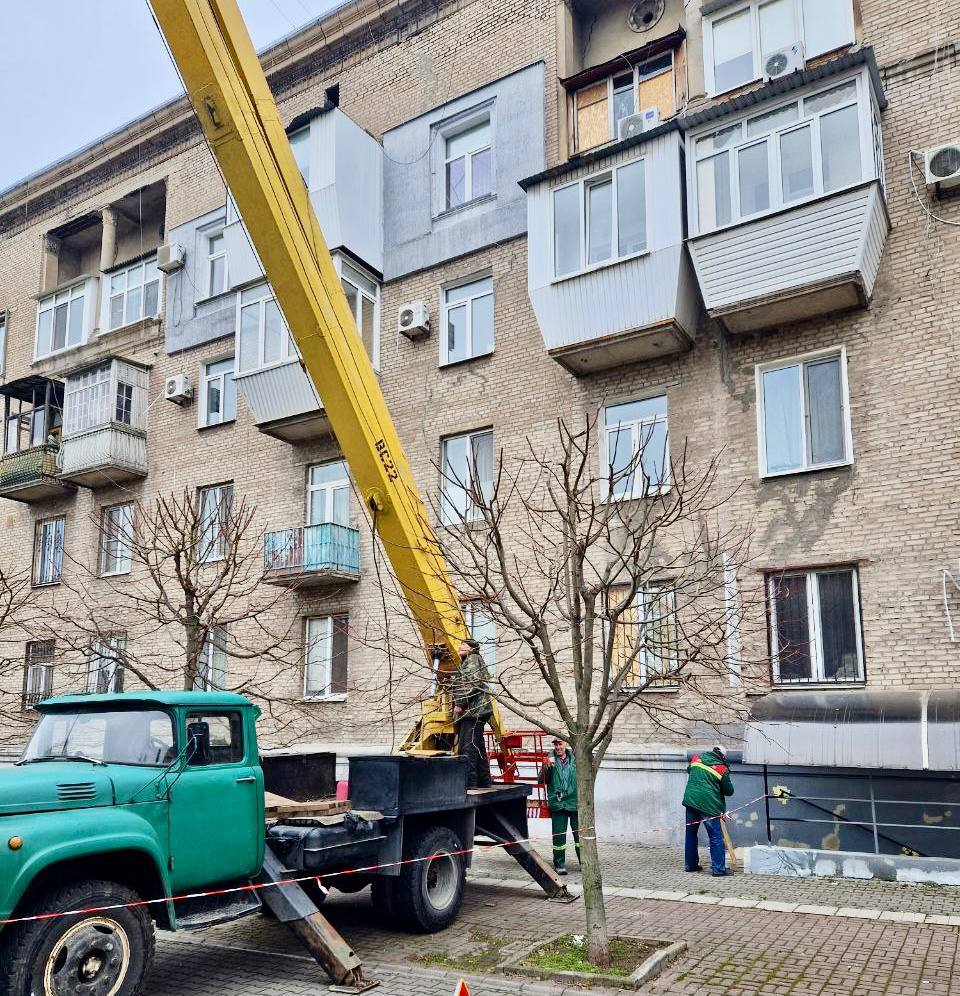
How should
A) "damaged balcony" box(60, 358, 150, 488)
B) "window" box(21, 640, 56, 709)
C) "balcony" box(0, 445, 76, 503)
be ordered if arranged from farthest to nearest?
"balcony" box(0, 445, 76, 503), "window" box(21, 640, 56, 709), "damaged balcony" box(60, 358, 150, 488)

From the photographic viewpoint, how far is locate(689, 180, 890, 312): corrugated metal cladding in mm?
13766

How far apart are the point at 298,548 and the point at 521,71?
10.2 metres

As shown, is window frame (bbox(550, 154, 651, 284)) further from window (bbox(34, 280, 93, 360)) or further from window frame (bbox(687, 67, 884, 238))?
window (bbox(34, 280, 93, 360))

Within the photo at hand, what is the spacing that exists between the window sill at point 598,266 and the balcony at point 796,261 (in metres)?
0.88

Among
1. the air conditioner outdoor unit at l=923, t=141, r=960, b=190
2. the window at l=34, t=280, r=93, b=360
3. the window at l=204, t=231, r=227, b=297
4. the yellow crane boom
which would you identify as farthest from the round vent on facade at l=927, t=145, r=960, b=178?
the window at l=34, t=280, r=93, b=360

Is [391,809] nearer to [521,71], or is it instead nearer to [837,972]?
[837,972]

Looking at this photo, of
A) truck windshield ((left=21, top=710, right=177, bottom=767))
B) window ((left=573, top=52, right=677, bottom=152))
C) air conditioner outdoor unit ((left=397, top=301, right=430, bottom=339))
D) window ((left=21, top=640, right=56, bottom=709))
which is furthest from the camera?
window ((left=21, top=640, right=56, bottom=709))

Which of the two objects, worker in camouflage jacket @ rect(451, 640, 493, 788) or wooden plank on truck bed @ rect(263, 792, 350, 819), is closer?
wooden plank on truck bed @ rect(263, 792, 350, 819)

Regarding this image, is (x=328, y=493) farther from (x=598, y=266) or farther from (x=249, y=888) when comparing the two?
(x=249, y=888)

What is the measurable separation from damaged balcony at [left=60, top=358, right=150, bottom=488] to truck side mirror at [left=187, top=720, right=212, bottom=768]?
16297mm

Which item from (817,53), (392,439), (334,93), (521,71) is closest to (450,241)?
(521,71)

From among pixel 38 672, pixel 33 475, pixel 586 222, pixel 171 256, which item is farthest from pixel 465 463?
pixel 38 672

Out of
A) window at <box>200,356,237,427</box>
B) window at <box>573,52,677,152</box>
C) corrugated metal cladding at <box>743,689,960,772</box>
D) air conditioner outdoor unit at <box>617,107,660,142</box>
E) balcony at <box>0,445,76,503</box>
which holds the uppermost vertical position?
window at <box>573,52,677,152</box>

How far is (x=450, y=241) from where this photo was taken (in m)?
19.3
